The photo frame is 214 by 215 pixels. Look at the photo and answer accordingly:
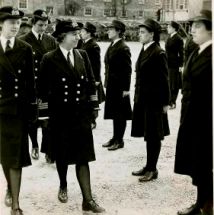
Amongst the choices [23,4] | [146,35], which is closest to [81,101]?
[146,35]

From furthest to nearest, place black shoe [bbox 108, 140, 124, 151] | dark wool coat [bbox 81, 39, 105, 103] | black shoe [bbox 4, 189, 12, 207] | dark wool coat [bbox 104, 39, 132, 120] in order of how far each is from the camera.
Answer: dark wool coat [bbox 81, 39, 105, 103]
black shoe [bbox 108, 140, 124, 151]
dark wool coat [bbox 104, 39, 132, 120]
black shoe [bbox 4, 189, 12, 207]

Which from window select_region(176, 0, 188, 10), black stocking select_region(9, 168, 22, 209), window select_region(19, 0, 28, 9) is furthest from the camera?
window select_region(19, 0, 28, 9)

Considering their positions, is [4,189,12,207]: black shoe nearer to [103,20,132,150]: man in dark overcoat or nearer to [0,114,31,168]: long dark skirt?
[0,114,31,168]: long dark skirt

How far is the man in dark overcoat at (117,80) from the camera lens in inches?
277

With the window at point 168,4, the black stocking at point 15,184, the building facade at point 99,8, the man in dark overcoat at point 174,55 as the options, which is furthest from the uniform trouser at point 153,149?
the building facade at point 99,8

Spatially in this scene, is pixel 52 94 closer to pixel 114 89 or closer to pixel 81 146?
pixel 81 146

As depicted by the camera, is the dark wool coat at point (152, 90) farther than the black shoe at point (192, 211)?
Yes

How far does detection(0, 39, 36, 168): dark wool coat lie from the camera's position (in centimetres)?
448

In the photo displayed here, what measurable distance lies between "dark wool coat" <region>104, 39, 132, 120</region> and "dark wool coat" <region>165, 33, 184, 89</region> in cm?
334

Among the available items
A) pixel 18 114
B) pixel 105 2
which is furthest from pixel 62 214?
pixel 105 2

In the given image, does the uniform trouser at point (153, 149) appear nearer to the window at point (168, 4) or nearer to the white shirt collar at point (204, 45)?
the white shirt collar at point (204, 45)

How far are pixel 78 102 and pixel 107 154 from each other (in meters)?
2.39

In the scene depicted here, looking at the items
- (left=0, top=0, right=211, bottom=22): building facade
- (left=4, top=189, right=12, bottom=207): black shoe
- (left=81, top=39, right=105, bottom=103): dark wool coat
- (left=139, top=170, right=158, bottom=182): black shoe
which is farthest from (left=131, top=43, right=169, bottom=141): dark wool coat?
(left=0, top=0, right=211, bottom=22): building facade

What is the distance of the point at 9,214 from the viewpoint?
4.78 metres
